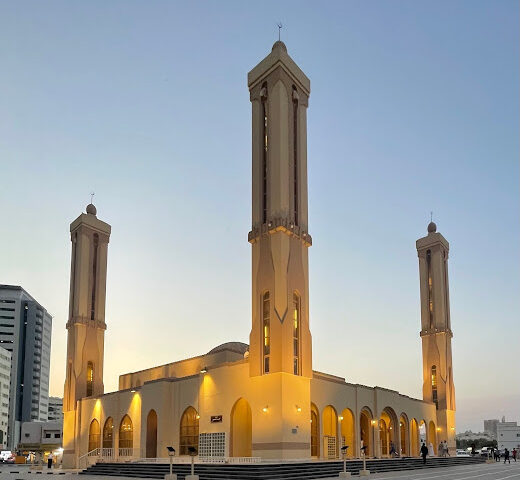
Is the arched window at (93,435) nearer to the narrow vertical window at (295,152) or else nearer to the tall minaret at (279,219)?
the tall minaret at (279,219)

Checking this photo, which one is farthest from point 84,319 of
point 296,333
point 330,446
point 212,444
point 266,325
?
point 330,446

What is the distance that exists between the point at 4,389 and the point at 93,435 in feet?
370

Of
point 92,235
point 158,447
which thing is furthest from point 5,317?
point 158,447

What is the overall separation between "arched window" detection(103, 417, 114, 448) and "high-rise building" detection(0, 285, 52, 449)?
399ft

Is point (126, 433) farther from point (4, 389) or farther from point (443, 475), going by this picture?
point (4, 389)

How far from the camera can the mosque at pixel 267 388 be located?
119 feet

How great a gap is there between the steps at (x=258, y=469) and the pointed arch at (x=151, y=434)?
467 centimetres

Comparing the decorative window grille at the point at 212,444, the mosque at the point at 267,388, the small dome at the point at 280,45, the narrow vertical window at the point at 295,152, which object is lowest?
the decorative window grille at the point at 212,444

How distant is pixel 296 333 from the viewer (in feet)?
123

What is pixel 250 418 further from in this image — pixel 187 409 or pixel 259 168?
pixel 259 168

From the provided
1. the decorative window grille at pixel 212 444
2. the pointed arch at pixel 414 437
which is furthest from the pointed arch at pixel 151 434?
the pointed arch at pixel 414 437

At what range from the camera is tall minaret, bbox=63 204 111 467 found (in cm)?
5428

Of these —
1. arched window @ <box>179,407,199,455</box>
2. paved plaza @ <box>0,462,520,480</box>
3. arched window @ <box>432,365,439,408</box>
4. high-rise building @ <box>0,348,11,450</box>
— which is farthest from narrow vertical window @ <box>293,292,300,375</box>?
high-rise building @ <box>0,348,11,450</box>

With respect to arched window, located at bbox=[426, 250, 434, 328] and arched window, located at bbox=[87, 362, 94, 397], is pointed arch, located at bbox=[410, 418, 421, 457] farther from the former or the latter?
arched window, located at bbox=[87, 362, 94, 397]
